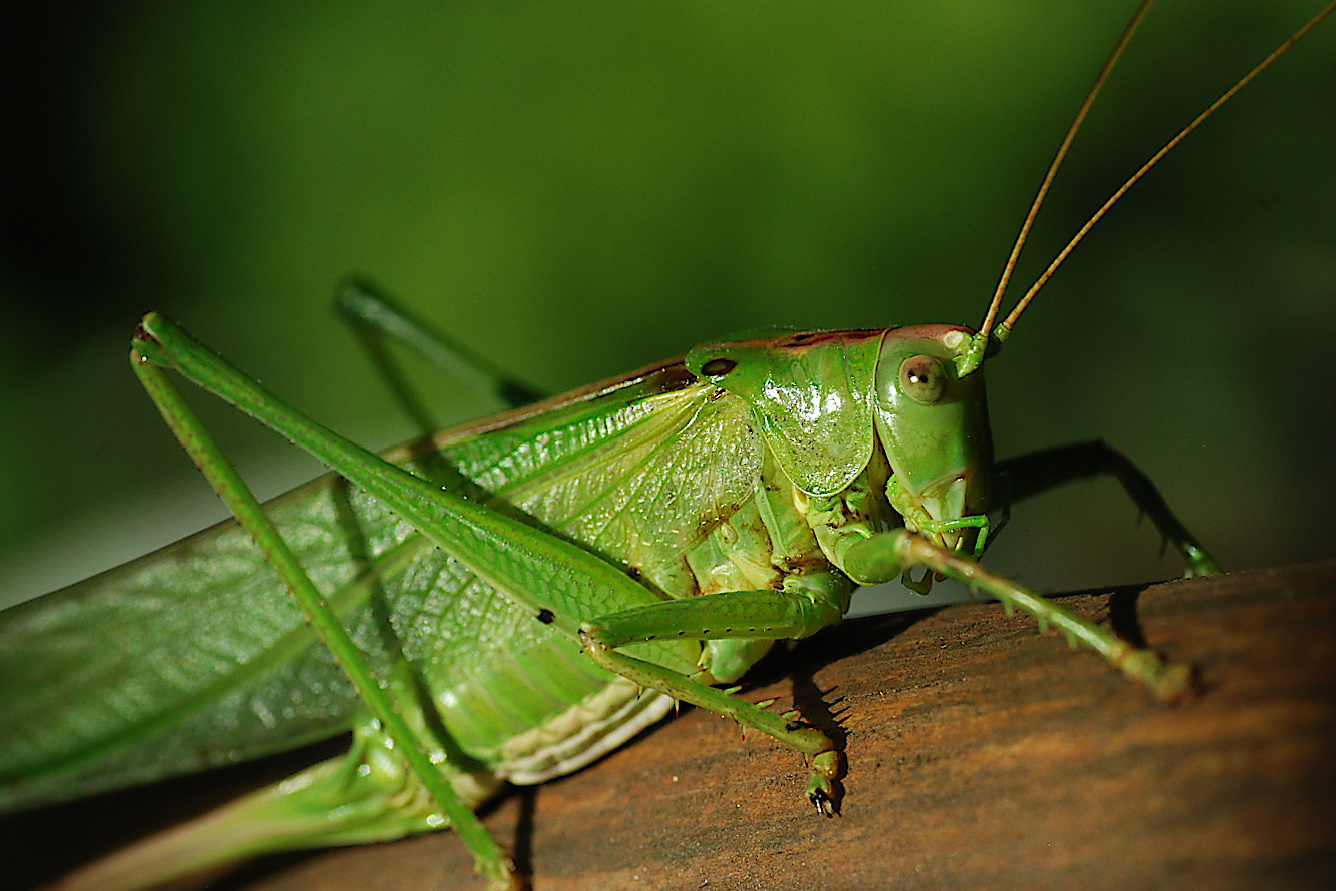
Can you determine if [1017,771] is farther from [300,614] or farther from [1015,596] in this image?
[300,614]

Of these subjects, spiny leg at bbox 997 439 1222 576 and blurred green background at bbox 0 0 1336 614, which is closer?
spiny leg at bbox 997 439 1222 576

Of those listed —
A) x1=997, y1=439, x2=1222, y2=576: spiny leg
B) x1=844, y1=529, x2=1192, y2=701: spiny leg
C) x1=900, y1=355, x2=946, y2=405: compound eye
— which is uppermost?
x1=900, y1=355, x2=946, y2=405: compound eye

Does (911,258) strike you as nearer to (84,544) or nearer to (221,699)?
(221,699)

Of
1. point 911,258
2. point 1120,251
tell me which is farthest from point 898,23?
point 1120,251

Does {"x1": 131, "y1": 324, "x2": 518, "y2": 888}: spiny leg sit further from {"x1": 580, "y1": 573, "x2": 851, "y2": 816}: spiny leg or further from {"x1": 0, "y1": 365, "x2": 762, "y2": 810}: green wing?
{"x1": 580, "y1": 573, "x2": 851, "y2": 816}: spiny leg

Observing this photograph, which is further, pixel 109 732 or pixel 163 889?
pixel 163 889

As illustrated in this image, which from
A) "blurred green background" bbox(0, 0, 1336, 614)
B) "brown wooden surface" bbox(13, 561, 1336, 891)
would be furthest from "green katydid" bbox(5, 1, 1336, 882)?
"blurred green background" bbox(0, 0, 1336, 614)
